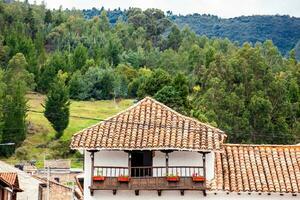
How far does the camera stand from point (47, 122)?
10481 centimetres

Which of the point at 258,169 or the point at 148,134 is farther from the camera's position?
the point at 258,169

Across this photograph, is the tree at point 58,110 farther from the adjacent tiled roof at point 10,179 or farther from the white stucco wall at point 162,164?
the white stucco wall at point 162,164

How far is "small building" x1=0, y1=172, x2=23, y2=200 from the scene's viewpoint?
4319cm

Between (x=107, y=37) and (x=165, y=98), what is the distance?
90776 millimetres

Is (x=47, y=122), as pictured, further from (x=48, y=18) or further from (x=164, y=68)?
→ (x=48, y=18)

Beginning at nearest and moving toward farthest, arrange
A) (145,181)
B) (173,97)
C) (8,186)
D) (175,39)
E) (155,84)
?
(145,181) < (8,186) < (173,97) < (155,84) < (175,39)

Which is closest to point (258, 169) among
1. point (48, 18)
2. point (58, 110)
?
point (58, 110)

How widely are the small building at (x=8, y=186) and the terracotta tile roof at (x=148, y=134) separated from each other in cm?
1208

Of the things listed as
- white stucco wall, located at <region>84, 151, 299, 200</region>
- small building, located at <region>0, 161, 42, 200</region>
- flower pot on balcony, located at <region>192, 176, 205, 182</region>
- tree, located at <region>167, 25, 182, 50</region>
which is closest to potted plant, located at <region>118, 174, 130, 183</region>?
white stucco wall, located at <region>84, 151, 299, 200</region>

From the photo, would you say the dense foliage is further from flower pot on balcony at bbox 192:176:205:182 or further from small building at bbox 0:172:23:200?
flower pot on balcony at bbox 192:176:205:182

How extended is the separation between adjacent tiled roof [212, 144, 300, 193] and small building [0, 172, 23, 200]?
607 inches

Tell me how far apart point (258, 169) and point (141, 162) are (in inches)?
215

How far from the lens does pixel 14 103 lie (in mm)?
93688

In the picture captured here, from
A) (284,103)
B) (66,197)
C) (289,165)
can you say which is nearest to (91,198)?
(289,165)
